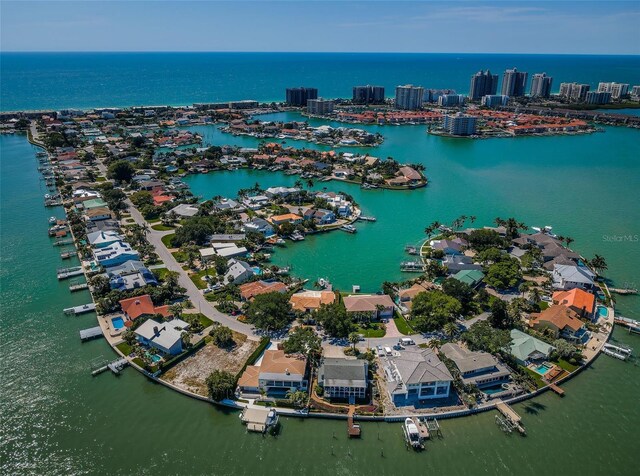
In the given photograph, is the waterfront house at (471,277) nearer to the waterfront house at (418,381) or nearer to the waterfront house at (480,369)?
the waterfront house at (480,369)

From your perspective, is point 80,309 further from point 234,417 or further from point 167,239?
point 234,417

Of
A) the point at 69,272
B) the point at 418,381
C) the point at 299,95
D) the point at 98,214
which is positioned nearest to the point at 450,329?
the point at 418,381

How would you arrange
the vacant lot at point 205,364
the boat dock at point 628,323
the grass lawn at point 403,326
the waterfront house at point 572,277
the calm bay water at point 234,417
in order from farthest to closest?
the waterfront house at point 572,277, the boat dock at point 628,323, the grass lawn at point 403,326, the vacant lot at point 205,364, the calm bay water at point 234,417

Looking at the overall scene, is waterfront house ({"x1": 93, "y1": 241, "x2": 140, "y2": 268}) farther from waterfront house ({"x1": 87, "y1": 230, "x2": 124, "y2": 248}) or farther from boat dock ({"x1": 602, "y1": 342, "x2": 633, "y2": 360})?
boat dock ({"x1": 602, "y1": 342, "x2": 633, "y2": 360})

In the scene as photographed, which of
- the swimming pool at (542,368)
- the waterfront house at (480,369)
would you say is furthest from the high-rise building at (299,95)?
the swimming pool at (542,368)

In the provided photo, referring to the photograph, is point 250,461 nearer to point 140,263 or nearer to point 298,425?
point 298,425

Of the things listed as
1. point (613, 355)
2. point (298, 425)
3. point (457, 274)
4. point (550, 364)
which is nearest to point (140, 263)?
point (298, 425)

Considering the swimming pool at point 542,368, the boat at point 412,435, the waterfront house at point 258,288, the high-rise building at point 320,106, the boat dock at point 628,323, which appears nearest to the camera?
the boat at point 412,435
